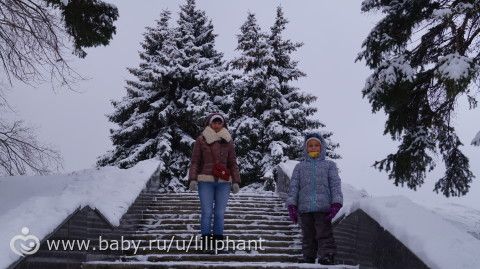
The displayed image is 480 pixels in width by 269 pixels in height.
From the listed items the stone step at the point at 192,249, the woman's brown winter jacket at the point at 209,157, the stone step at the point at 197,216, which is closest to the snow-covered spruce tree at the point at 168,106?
the stone step at the point at 197,216

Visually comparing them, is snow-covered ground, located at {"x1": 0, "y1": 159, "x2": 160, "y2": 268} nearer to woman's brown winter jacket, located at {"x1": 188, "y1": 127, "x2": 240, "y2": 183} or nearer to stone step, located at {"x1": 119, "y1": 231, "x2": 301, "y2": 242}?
stone step, located at {"x1": 119, "y1": 231, "x2": 301, "y2": 242}

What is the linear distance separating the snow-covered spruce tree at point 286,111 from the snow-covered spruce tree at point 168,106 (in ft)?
8.80

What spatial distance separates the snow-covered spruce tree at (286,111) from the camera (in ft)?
67.6

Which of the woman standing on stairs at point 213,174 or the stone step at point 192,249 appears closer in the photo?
the woman standing on stairs at point 213,174

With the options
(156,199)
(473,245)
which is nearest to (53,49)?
(156,199)

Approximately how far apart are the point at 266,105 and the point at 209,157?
15.7 metres

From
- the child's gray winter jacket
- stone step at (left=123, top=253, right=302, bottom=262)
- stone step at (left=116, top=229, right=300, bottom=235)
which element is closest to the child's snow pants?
the child's gray winter jacket

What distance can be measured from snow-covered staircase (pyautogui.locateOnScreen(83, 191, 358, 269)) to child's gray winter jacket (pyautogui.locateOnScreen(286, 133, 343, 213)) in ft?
2.47

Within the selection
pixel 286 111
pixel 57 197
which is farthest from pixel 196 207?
pixel 286 111

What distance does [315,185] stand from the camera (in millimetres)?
5738

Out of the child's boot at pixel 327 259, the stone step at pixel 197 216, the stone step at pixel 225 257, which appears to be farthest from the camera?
the stone step at pixel 197 216

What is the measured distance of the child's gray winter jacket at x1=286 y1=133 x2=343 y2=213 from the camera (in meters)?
5.66

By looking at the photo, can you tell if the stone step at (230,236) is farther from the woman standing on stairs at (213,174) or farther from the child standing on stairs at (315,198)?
the child standing on stairs at (315,198)

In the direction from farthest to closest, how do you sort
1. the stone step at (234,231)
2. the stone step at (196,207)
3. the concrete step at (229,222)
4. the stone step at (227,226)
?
the stone step at (196,207) < the concrete step at (229,222) < the stone step at (227,226) < the stone step at (234,231)
